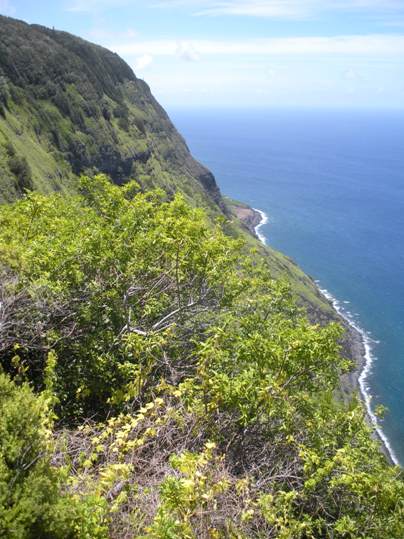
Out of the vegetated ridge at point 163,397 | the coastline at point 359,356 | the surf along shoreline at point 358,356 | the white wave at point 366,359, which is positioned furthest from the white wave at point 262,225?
the vegetated ridge at point 163,397

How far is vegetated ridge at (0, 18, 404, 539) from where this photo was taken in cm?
779

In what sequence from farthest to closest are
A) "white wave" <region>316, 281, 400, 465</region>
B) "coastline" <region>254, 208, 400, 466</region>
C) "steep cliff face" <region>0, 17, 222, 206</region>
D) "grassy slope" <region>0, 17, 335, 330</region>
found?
"grassy slope" <region>0, 17, 335, 330</region>
"steep cliff face" <region>0, 17, 222, 206</region>
"coastline" <region>254, 208, 400, 466</region>
"white wave" <region>316, 281, 400, 465</region>

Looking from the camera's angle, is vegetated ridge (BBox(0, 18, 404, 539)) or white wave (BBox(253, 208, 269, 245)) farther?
white wave (BBox(253, 208, 269, 245))

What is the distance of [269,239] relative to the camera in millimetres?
165375

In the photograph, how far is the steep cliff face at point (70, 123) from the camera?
291 feet

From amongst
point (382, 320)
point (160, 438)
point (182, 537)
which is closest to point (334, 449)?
point (160, 438)

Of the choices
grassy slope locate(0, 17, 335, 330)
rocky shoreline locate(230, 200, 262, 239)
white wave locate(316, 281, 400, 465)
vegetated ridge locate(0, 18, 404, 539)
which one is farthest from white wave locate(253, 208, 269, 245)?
vegetated ridge locate(0, 18, 404, 539)

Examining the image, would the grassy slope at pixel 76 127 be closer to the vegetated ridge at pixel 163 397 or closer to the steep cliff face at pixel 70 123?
the steep cliff face at pixel 70 123

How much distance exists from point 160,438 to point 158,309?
4.80m

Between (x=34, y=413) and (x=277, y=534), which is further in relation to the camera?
(x=277, y=534)

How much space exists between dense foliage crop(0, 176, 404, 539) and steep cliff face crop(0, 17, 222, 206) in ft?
168

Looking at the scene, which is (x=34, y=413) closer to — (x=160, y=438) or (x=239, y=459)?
(x=160, y=438)

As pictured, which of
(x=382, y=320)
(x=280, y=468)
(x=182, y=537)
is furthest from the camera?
(x=382, y=320)

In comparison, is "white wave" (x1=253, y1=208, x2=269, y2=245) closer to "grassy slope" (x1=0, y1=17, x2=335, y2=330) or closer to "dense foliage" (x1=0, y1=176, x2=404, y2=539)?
"grassy slope" (x1=0, y1=17, x2=335, y2=330)
